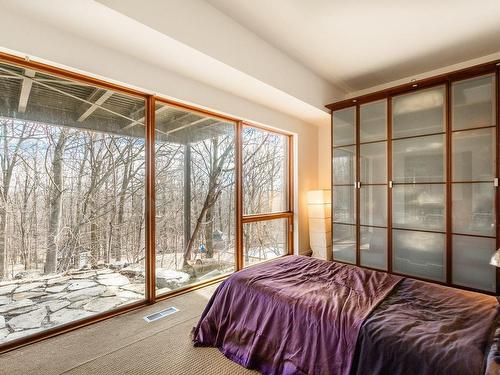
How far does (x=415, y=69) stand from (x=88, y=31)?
3.77 meters

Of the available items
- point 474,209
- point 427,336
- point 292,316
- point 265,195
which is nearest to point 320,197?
point 265,195

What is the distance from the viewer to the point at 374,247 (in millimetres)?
3459

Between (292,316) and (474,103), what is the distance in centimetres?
295

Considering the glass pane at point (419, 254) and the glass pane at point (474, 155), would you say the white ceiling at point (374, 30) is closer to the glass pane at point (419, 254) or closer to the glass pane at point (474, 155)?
the glass pane at point (474, 155)

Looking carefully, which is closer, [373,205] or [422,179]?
[422,179]

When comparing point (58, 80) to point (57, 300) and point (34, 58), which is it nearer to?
point (34, 58)

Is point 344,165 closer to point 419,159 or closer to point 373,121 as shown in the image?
point 373,121

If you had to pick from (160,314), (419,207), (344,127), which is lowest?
(160,314)

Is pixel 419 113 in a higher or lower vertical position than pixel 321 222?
higher

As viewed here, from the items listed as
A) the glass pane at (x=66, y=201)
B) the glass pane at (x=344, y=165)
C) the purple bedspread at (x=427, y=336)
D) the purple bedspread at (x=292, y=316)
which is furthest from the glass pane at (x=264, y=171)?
the purple bedspread at (x=427, y=336)

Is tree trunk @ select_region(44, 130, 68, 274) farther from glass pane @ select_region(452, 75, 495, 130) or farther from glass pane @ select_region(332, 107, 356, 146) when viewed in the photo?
glass pane @ select_region(452, 75, 495, 130)

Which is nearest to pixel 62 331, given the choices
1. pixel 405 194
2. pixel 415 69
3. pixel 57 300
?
pixel 57 300

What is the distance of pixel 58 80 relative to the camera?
215cm

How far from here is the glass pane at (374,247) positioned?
3381 mm
